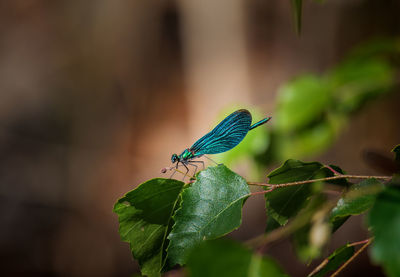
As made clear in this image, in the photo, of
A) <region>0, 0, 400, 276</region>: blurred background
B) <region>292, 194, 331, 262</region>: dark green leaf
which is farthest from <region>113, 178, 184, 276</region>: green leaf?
<region>0, 0, 400, 276</region>: blurred background

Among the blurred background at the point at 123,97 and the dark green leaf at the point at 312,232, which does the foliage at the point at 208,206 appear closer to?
the dark green leaf at the point at 312,232

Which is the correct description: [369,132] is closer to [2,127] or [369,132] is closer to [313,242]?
[313,242]

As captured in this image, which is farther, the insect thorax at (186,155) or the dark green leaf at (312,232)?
the dark green leaf at (312,232)

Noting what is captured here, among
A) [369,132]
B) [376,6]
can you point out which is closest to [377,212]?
[369,132]

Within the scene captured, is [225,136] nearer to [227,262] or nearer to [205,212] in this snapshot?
[205,212]

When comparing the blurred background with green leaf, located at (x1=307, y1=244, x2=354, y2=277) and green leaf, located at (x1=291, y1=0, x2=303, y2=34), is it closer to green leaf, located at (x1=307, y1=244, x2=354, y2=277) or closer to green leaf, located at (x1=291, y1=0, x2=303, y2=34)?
green leaf, located at (x1=307, y1=244, x2=354, y2=277)

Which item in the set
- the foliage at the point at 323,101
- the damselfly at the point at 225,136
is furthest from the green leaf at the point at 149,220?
the foliage at the point at 323,101
